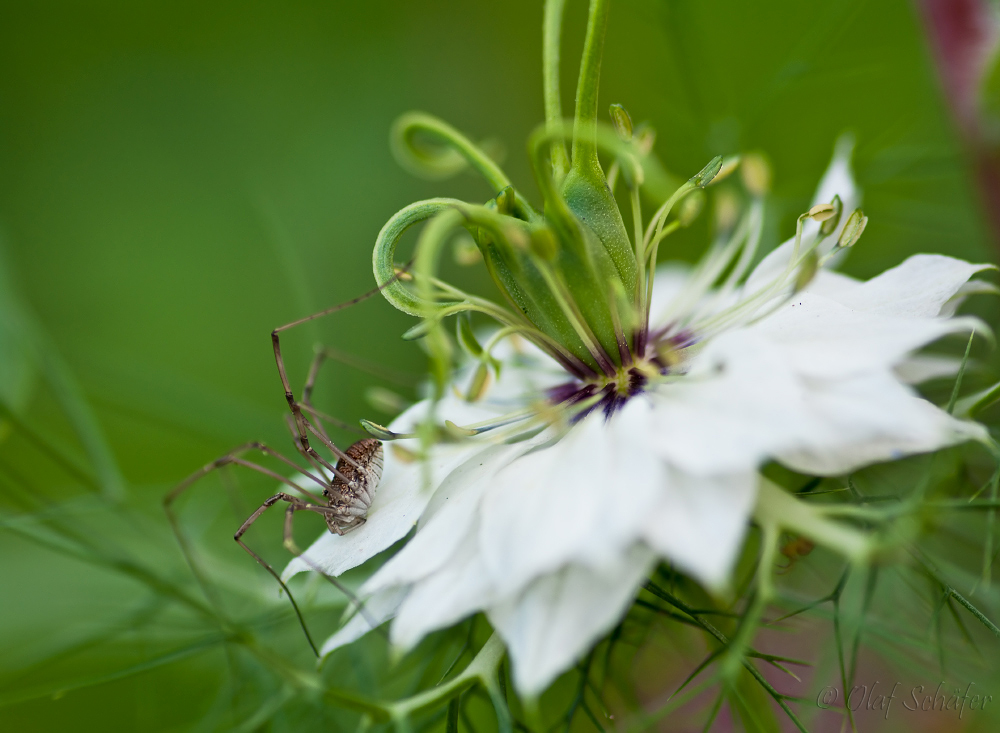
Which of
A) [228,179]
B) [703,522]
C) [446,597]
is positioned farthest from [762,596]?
[228,179]

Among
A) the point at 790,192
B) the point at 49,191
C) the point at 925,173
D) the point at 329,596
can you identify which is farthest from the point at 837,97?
the point at 49,191

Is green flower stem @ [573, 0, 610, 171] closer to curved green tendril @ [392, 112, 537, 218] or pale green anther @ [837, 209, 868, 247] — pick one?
curved green tendril @ [392, 112, 537, 218]

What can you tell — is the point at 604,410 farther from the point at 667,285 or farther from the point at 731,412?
the point at 667,285

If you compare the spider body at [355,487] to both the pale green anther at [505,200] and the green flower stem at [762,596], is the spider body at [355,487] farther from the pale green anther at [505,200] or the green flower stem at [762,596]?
the green flower stem at [762,596]

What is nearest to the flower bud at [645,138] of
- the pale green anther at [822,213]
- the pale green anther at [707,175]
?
the pale green anther at [707,175]

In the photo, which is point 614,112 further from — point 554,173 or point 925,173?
point 925,173

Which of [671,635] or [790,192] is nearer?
[671,635]
